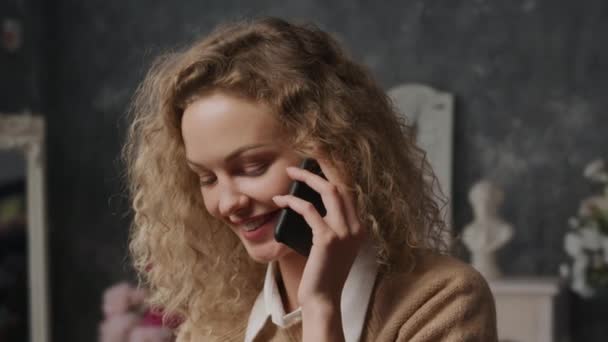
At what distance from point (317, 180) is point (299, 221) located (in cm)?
6

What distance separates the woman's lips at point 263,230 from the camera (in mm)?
1078

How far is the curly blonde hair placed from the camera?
108 centimetres

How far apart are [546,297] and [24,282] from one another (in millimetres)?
2337

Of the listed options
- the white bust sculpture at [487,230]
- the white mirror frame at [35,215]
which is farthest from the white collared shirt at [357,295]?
the white mirror frame at [35,215]

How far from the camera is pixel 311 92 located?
1107mm

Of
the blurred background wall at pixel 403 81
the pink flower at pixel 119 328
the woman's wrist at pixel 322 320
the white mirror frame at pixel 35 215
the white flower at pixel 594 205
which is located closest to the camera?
the woman's wrist at pixel 322 320

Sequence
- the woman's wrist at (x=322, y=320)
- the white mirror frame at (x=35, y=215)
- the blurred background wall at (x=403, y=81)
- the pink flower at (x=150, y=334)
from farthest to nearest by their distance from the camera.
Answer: the white mirror frame at (x=35, y=215), the blurred background wall at (x=403, y=81), the pink flower at (x=150, y=334), the woman's wrist at (x=322, y=320)

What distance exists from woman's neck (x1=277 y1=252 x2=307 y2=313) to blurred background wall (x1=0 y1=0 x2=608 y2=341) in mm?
2224

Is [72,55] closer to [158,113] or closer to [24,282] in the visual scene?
[24,282]

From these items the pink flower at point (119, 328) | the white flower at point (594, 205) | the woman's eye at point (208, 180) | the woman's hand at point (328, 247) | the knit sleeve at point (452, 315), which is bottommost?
the pink flower at point (119, 328)

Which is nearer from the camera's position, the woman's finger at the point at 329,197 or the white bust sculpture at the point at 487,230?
the woman's finger at the point at 329,197

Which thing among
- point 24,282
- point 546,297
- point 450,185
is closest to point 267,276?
point 546,297

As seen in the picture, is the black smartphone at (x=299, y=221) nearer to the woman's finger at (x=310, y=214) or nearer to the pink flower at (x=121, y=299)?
the woman's finger at (x=310, y=214)

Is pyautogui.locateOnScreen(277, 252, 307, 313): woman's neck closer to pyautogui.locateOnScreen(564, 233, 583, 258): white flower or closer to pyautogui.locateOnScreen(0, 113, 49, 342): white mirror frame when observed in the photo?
pyautogui.locateOnScreen(564, 233, 583, 258): white flower
